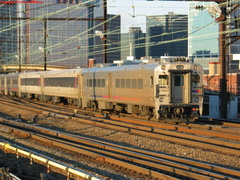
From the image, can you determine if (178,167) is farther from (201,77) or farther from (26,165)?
(201,77)

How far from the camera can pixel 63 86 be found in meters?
32.0

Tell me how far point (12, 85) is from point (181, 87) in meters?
34.5

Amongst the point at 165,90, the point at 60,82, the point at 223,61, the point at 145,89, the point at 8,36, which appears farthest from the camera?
the point at 8,36

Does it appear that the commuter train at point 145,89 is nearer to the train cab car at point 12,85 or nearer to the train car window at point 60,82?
the train car window at point 60,82

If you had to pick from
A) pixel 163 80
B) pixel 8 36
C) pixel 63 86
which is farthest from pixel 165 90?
pixel 8 36

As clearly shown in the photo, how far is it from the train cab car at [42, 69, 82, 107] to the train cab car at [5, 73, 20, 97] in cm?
994

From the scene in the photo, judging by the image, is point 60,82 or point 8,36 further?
point 8,36

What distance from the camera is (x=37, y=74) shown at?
3962 centimetres

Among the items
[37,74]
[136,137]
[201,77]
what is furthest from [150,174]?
Result: [37,74]

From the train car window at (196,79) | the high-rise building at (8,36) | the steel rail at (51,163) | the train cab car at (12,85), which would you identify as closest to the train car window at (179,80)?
the train car window at (196,79)

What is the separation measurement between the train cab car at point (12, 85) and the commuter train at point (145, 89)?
18.4 m

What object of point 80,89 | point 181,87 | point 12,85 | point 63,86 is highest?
point 181,87

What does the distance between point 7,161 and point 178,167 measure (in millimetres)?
4974

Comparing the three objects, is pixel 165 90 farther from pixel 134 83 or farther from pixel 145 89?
pixel 134 83
